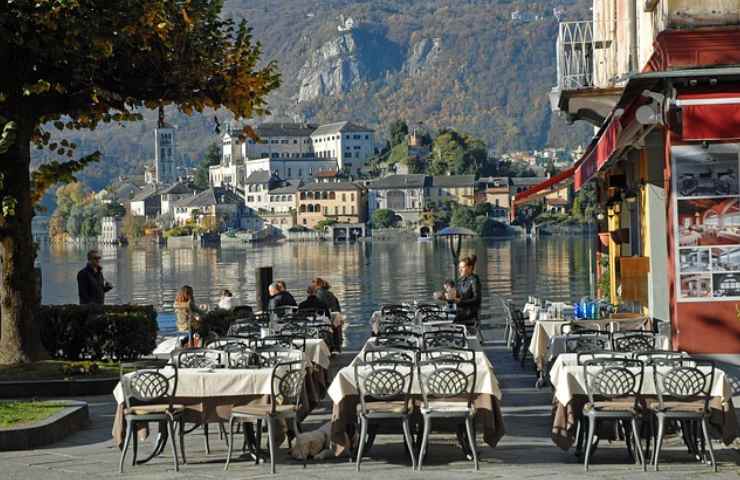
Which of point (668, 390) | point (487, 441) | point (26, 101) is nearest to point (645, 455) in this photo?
point (668, 390)

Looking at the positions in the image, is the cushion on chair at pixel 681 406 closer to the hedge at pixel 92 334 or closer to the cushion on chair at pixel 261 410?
the cushion on chair at pixel 261 410

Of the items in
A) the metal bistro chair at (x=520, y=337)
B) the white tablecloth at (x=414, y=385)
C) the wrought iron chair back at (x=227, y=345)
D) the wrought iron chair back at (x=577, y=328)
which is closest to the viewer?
the white tablecloth at (x=414, y=385)

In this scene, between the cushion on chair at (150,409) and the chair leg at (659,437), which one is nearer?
the chair leg at (659,437)

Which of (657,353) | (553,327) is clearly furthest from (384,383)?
(553,327)

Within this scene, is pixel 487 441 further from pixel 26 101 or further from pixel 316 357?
pixel 26 101

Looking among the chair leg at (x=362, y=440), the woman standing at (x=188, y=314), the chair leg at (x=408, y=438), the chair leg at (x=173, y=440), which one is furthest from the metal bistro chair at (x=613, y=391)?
the woman standing at (x=188, y=314)

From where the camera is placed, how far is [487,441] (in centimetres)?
1140

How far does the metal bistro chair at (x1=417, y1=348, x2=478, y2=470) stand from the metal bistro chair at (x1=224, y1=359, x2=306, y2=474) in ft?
3.75

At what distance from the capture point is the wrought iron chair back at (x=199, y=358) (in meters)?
12.5

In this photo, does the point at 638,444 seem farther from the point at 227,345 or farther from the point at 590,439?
the point at 227,345

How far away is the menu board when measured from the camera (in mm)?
16422

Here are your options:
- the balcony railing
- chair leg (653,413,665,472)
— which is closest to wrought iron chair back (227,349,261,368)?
chair leg (653,413,665,472)

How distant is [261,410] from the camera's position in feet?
37.5

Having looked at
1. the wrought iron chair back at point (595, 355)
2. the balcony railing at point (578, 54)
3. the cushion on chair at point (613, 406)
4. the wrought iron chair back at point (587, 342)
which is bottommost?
the cushion on chair at point (613, 406)
